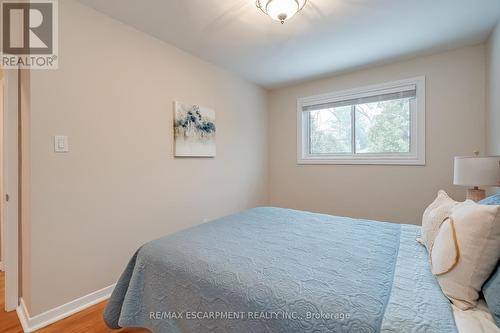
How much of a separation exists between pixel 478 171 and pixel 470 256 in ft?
4.28

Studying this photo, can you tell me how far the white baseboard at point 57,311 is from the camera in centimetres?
164

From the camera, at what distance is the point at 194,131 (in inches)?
107

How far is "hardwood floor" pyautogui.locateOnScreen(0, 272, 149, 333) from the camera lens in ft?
5.33

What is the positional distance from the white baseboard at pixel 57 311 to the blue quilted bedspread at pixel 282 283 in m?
0.67

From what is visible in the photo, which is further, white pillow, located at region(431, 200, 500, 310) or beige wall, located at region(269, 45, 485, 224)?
beige wall, located at region(269, 45, 485, 224)

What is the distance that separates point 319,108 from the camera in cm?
345

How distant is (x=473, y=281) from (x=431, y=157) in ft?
7.35

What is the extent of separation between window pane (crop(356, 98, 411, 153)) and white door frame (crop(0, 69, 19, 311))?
3.54 metres

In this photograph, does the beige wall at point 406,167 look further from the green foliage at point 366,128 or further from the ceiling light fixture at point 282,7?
the ceiling light fixture at point 282,7

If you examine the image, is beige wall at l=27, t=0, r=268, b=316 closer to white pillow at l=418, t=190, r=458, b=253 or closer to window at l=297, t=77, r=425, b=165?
window at l=297, t=77, r=425, b=165

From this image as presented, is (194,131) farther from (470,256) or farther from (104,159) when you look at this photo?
(470,256)

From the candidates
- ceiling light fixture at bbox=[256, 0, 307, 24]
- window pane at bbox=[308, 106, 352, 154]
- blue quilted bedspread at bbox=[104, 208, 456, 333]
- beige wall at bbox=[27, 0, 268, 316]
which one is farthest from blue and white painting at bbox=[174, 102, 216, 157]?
window pane at bbox=[308, 106, 352, 154]

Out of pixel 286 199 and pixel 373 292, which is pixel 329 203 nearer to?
pixel 286 199

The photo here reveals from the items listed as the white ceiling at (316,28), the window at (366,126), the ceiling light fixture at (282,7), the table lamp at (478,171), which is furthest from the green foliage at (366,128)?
the ceiling light fixture at (282,7)
